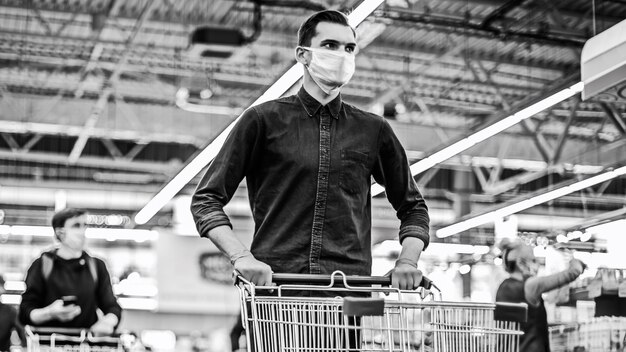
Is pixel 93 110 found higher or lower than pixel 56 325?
higher

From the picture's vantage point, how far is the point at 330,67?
2.83 metres

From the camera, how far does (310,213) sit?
9.04ft

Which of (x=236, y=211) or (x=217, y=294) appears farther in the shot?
(x=236, y=211)

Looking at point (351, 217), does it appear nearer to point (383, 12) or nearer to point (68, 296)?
point (68, 296)

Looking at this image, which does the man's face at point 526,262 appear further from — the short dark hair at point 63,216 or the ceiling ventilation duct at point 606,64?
the short dark hair at point 63,216

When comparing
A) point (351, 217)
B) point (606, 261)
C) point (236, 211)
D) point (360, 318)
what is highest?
point (236, 211)

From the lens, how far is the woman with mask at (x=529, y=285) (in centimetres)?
622

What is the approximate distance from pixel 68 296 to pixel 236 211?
17.8m

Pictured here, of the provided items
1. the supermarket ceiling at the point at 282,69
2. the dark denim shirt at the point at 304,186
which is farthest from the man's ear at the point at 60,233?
the supermarket ceiling at the point at 282,69

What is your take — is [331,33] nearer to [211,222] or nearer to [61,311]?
[211,222]

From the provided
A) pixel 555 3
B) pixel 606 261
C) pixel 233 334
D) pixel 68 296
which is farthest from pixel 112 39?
pixel 68 296

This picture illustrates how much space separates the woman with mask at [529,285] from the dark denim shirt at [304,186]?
134 inches

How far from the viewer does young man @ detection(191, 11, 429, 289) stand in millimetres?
2734

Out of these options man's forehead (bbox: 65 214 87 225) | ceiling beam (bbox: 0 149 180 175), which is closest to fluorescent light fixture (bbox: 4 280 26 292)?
ceiling beam (bbox: 0 149 180 175)
